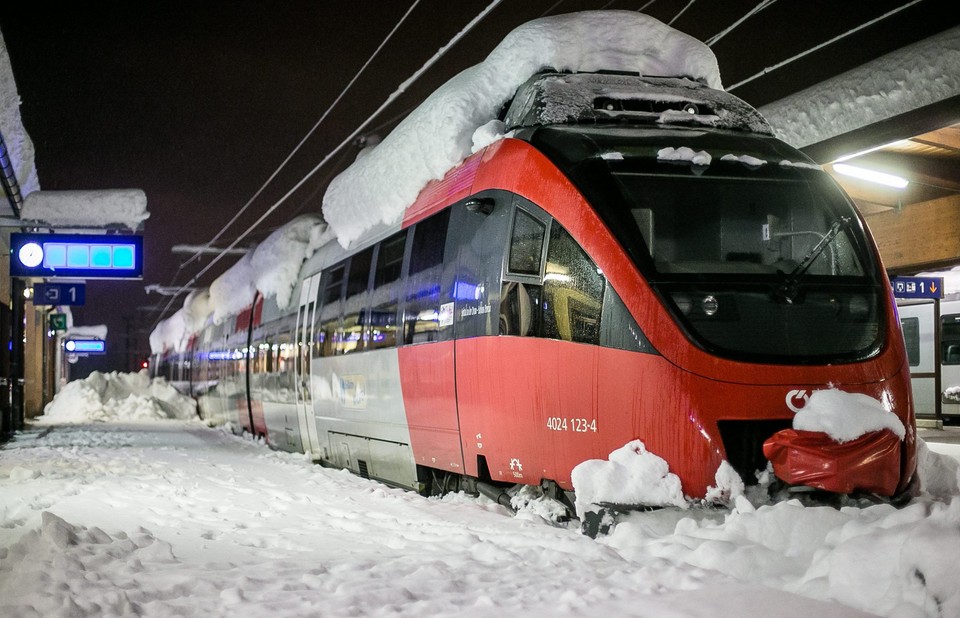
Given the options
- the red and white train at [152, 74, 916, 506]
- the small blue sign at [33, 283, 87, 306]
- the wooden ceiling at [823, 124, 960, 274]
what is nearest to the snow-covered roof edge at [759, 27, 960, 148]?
the wooden ceiling at [823, 124, 960, 274]

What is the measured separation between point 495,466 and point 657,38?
427 cm

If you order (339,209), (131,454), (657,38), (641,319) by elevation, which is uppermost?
(657,38)

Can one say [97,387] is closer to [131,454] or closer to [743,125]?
[131,454]

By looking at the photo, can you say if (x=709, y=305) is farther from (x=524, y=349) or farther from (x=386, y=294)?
(x=386, y=294)

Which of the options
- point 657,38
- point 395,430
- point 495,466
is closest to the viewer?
point 495,466

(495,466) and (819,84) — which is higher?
(819,84)

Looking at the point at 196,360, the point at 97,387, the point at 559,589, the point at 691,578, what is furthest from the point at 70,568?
the point at 97,387

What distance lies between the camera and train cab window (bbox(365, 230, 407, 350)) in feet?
35.1

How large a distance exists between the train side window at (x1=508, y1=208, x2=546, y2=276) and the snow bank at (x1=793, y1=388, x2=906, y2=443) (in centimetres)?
220

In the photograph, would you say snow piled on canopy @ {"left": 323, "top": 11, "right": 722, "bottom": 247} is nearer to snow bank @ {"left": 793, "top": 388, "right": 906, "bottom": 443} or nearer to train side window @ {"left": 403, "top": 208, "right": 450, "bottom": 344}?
train side window @ {"left": 403, "top": 208, "right": 450, "bottom": 344}

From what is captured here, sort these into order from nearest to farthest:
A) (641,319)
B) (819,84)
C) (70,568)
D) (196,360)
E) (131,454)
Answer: (70,568), (641,319), (819,84), (131,454), (196,360)

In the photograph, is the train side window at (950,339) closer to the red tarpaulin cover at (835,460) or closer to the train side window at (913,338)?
the train side window at (913,338)

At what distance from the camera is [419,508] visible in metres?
9.17

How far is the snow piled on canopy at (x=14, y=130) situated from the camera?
14.6m
